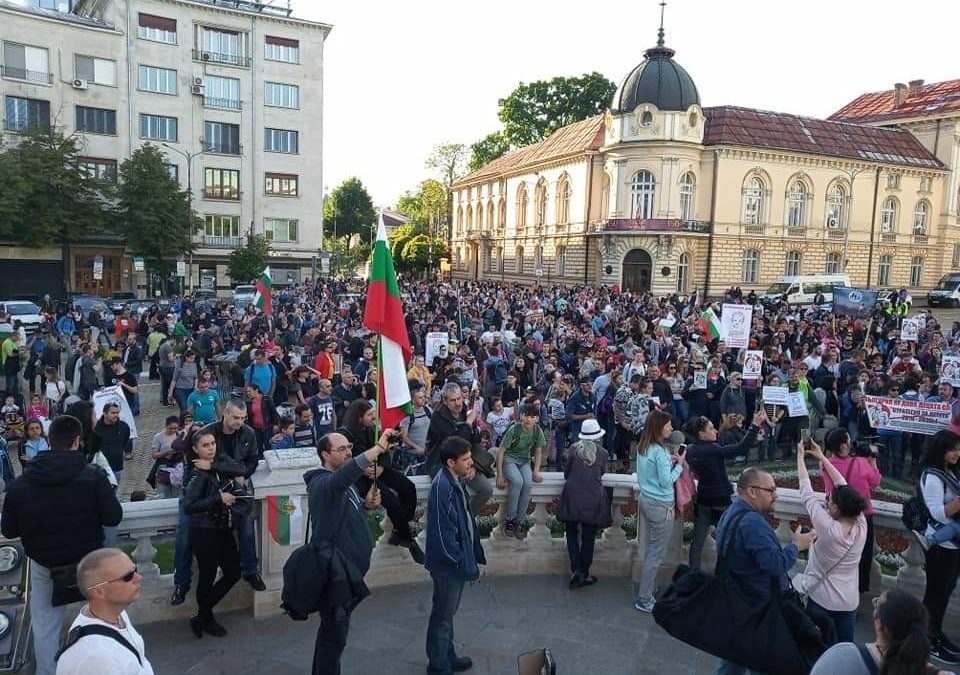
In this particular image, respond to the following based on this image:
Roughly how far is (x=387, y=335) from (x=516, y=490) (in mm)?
2194

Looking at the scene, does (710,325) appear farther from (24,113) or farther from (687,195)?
(24,113)

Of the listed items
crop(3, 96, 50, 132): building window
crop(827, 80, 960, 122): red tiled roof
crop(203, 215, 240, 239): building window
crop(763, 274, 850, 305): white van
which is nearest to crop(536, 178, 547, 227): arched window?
crop(763, 274, 850, 305): white van

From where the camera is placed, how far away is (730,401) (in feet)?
38.2

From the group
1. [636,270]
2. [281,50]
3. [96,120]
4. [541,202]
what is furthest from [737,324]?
[541,202]

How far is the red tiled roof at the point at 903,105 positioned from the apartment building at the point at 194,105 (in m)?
44.4

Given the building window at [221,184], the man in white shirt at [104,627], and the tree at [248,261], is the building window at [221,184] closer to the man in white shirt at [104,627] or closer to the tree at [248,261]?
the tree at [248,261]

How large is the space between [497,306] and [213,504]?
20146 mm

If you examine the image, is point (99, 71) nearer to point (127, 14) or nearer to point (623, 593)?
point (127, 14)

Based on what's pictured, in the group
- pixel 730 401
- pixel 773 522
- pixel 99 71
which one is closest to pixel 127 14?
pixel 99 71

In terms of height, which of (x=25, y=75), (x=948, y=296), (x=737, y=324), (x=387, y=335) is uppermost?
(x=25, y=75)

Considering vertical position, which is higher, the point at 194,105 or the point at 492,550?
the point at 194,105

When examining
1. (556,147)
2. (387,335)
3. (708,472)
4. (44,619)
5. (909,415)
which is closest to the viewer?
(44,619)

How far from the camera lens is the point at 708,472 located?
234 inches

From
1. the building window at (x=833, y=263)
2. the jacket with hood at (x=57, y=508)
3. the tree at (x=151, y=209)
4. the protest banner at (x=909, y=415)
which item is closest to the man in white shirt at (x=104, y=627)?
the jacket with hood at (x=57, y=508)
